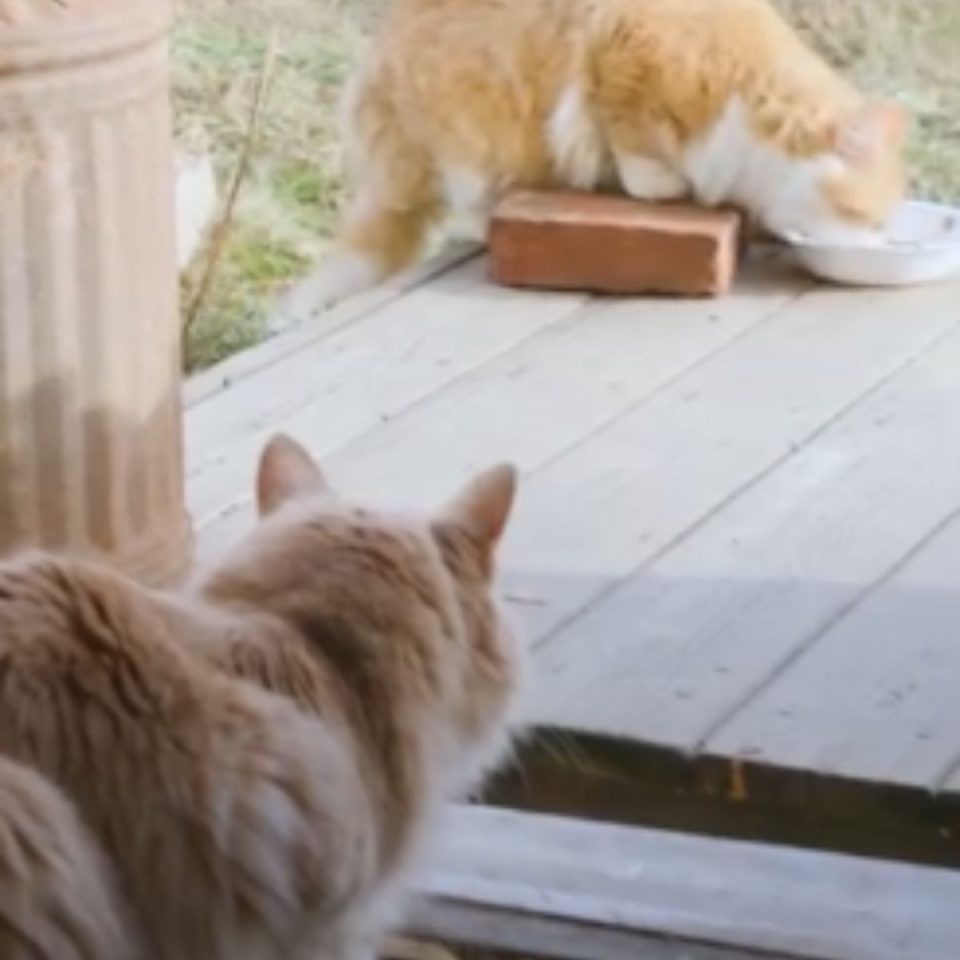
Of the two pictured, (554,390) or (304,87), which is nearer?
(554,390)

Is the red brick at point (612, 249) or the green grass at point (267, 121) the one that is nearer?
the red brick at point (612, 249)

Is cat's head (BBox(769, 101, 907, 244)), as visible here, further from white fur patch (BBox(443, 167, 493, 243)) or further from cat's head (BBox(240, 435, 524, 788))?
cat's head (BBox(240, 435, 524, 788))

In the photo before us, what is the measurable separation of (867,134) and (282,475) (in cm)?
220

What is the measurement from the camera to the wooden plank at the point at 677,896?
2090 millimetres

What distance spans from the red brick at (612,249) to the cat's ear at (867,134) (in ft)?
0.95

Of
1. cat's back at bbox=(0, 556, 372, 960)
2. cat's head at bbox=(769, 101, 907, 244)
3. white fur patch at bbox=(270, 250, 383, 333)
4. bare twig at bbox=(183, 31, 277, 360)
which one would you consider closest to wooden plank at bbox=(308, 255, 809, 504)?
cat's head at bbox=(769, 101, 907, 244)

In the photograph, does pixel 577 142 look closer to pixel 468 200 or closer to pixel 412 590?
pixel 468 200

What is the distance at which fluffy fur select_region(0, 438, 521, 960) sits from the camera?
5.92ft

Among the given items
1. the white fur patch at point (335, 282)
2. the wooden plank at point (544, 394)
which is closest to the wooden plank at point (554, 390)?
the wooden plank at point (544, 394)

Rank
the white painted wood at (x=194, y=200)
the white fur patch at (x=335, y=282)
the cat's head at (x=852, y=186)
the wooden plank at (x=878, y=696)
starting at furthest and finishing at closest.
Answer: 1. the white painted wood at (x=194, y=200)
2. the white fur patch at (x=335, y=282)
3. the cat's head at (x=852, y=186)
4. the wooden plank at (x=878, y=696)

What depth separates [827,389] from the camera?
346 cm

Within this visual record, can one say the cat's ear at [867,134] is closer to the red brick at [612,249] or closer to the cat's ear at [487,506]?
the red brick at [612,249]

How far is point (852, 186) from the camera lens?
13.1 ft

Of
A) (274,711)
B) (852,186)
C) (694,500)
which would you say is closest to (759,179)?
(852,186)
